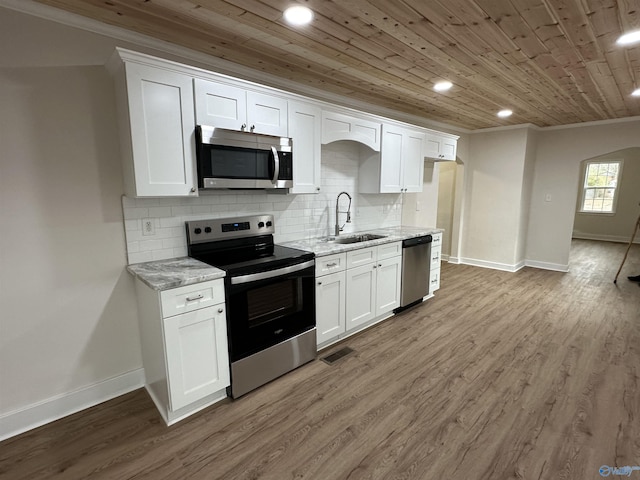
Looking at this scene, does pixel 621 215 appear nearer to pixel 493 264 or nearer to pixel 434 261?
pixel 493 264

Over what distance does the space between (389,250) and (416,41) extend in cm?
200

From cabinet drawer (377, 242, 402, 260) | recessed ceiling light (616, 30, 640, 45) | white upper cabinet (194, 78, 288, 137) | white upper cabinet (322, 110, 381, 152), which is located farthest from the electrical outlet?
recessed ceiling light (616, 30, 640, 45)

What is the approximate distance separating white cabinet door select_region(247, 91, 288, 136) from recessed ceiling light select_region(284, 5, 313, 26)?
2.04ft

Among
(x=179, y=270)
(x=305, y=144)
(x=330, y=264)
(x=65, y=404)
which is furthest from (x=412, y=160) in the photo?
(x=65, y=404)

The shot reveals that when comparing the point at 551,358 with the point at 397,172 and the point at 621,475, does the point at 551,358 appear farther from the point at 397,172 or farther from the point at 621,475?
the point at 397,172

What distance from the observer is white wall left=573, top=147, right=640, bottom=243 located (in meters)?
8.18

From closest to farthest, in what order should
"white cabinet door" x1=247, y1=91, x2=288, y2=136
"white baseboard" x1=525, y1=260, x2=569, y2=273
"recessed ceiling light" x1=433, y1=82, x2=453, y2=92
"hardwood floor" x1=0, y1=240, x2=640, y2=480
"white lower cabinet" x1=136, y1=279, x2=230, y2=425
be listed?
"hardwood floor" x1=0, y1=240, x2=640, y2=480 < "white lower cabinet" x1=136, y1=279, x2=230, y2=425 < "white cabinet door" x1=247, y1=91, x2=288, y2=136 < "recessed ceiling light" x1=433, y1=82, x2=453, y2=92 < "white baseboard" x1=525, y1=260, x2=569, y2=273

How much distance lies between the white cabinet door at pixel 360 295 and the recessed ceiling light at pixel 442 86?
1.98 m

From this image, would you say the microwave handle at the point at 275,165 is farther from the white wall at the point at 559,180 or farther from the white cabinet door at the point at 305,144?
the white wall at the point at 559,180

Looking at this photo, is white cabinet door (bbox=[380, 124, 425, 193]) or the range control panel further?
white cabinet door (bbox=[380, 124, 425, 193])

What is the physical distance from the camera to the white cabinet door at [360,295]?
3230 millimetres

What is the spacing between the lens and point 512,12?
1.96 meters

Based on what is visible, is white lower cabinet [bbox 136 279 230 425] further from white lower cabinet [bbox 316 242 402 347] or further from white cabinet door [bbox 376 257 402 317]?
white cabinet door [bbox 376 257 402 317]

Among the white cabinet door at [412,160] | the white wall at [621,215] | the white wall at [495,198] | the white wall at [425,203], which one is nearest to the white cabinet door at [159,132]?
the white cabinet door at [412,160]
